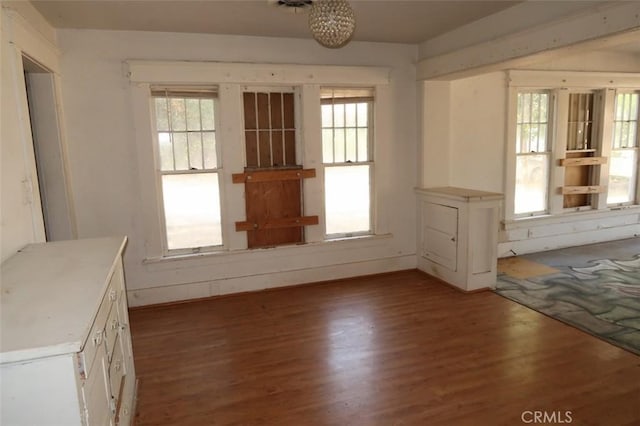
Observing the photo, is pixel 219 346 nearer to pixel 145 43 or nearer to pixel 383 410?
pixel 383 410

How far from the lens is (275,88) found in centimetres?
455

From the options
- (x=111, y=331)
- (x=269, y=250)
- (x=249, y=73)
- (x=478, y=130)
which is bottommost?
(x=269, y=250)

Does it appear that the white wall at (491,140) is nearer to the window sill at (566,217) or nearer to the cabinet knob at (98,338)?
the window sill at (566,217)

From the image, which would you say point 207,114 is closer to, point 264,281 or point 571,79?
point 264,281

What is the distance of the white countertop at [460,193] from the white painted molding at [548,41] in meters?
1.25

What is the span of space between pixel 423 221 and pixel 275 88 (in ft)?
7.66

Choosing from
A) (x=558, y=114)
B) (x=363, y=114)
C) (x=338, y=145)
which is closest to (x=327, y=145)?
(x=338, y=145)

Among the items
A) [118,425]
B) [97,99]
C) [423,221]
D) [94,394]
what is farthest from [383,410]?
[97,99]

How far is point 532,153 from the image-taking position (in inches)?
233

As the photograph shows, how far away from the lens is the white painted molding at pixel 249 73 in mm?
4043

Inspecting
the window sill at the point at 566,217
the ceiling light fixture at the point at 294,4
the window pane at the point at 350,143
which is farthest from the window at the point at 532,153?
the ceiling light fixture at the point at 294,4

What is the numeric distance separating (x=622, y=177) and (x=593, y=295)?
340 centimetres

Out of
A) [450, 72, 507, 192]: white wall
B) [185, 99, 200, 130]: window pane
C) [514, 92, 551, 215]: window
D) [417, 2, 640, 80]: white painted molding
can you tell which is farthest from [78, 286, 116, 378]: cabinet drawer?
[514, 92, 551, 215]: window

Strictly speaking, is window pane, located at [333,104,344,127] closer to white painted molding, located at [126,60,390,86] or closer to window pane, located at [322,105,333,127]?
window pane, located at [322,105,333,127]
